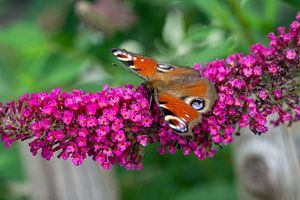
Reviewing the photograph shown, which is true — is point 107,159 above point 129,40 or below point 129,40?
below

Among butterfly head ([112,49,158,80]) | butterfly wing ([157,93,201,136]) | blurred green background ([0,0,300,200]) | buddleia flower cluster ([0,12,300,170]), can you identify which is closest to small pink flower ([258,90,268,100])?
buddleia flower cluster ([0,12,300,170])

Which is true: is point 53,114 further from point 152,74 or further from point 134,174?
point 134,174

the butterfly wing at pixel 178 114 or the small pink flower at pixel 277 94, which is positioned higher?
the small pink flower at pixel 277 94

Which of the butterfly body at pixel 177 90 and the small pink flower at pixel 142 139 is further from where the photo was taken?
the small pink flower at pixel 142 139

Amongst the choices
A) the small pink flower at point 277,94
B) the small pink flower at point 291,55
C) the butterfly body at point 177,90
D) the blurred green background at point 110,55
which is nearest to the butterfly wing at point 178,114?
the butterfly body at point 177,90

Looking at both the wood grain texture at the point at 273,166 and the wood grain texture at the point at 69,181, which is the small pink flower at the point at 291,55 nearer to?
the wood grain texture at the point at 273,166

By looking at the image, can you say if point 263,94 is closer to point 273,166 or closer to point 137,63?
point 137,63

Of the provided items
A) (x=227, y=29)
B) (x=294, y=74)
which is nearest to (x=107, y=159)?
(x=294, y=74)
